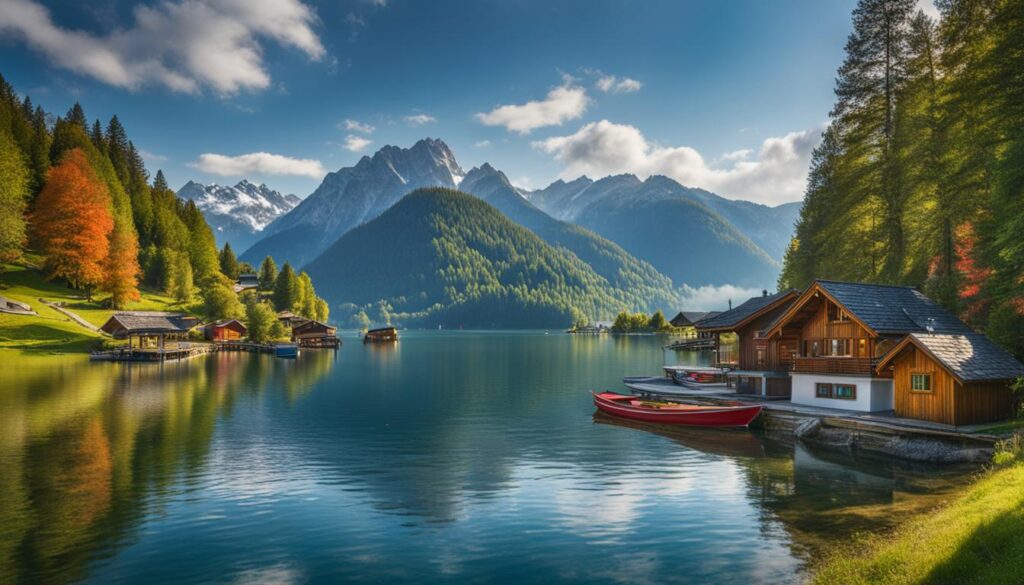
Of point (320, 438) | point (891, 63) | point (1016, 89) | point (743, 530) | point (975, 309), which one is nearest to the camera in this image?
point (743, 530)

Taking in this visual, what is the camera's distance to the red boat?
1735 inches

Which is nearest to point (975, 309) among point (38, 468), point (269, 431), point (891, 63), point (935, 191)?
point (935, 191)

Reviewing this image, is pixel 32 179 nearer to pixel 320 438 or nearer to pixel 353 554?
pixel 320 438

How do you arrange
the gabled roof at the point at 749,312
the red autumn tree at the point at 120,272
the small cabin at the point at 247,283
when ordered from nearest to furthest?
the gabled roof at the point at 749,312, the red autumn tree at the point at 120,272, the small cabin at the point at 247,283

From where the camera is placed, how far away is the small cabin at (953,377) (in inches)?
1361

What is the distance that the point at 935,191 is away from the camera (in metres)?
49.7

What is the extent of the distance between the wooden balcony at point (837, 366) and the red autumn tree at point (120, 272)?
119m

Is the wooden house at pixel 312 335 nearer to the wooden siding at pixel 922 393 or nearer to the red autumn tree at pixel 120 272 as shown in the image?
the red autumn tree at pixel 120 272

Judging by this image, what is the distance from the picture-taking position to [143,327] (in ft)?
346

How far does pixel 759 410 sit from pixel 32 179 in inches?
5804

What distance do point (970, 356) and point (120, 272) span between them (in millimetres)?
129669

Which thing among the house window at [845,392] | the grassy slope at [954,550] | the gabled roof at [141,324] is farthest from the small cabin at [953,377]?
the gabled roof at [141,324]

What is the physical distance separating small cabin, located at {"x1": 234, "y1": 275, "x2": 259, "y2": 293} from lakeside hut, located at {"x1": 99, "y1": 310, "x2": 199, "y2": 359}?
6997 centimetres

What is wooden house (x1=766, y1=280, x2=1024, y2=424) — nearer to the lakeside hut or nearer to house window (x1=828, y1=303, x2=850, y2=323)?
house window (x1=828, y1=303, x2=850, y2=323)
